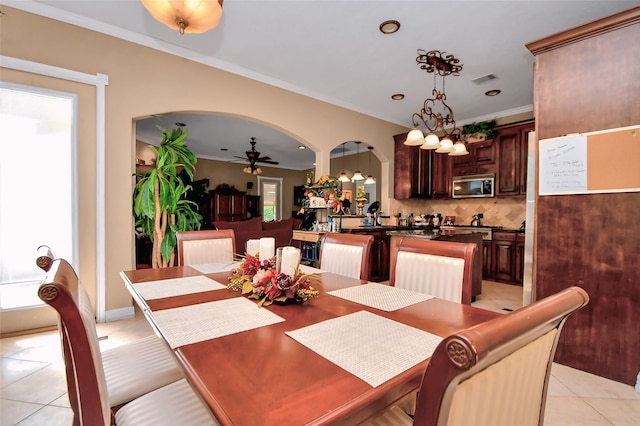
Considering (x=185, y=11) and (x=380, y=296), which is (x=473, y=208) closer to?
(x=380, y=296)

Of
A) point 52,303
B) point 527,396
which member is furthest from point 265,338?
point 527,396

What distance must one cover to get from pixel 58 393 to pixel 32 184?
1941mm

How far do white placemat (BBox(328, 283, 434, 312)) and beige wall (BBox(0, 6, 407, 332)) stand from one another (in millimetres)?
2661

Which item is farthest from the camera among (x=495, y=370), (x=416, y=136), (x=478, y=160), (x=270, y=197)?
(x=270, y=197)

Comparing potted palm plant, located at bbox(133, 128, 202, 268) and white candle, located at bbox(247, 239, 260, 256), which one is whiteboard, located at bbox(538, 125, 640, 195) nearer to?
white candle, located at bbox(247, 239, 260, 256)

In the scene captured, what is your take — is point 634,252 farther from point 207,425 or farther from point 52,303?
point 52,303

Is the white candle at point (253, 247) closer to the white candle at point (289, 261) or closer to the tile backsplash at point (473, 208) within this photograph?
the white candle at point (289, 261)

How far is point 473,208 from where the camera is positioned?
18.4 feet

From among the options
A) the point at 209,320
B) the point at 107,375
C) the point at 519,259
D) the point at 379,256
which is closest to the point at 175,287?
the point at 107,375

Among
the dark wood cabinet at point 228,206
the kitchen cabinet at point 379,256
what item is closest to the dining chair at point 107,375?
the kitchen cabinet at point 379,256

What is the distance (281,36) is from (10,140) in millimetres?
2687

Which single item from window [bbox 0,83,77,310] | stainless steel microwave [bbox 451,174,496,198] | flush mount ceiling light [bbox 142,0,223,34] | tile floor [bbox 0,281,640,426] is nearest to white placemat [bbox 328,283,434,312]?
tile floor [bbox 0,281,640,426]

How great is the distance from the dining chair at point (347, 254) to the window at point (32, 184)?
2.47 m

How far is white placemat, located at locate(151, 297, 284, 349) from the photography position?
35.8 inches
